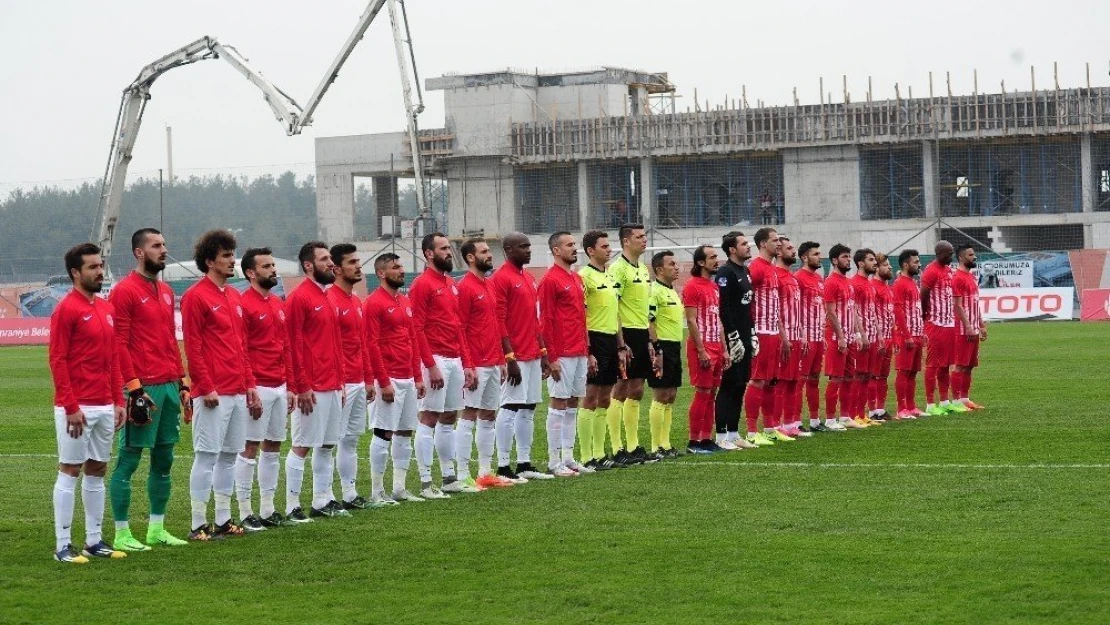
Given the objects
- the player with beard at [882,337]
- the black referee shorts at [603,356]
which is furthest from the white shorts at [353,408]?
the player with beard at [882,337]

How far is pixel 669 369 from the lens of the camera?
1513 centimetres

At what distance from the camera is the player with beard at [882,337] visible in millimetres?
18797

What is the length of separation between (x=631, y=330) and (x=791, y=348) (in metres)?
2.96

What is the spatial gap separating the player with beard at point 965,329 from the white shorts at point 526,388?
25.5ft

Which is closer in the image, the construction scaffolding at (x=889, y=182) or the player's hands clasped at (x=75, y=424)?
the player's hands clasped at (x=75, y=424)

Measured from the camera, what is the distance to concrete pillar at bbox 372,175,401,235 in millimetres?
69312

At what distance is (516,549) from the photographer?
32.8ft

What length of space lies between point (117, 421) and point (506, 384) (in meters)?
4.48

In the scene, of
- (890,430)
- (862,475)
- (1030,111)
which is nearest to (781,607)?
(862,475)

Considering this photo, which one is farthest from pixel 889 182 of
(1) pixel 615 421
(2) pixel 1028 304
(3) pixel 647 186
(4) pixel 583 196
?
(1) pixel 615 421

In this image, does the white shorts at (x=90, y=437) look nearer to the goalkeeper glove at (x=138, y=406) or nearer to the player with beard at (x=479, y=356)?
the goalkeeper glove at (x=138, y=406)

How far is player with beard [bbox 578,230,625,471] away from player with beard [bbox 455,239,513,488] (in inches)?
49.4

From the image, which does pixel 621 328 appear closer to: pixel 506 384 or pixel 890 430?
pixel 506 384

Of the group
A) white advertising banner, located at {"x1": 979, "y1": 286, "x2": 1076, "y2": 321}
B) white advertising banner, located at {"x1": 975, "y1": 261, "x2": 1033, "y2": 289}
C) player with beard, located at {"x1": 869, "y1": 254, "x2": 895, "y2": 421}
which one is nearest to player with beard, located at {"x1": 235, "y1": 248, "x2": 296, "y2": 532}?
player with beard, located at {"x1": 869, "y1": 254, "x2": 895, "y2": 421}
